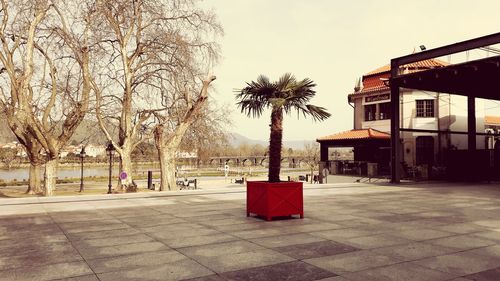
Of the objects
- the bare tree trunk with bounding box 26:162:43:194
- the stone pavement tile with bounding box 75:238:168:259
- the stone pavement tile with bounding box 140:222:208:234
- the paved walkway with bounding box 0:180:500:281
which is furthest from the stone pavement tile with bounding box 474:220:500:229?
the bare tree trunk with bounding box 26:162:43:194

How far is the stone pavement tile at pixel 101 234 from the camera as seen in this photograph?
301 inches

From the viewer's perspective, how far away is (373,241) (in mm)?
7316

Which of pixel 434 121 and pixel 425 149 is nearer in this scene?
pixel 425 149

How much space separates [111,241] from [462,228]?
7548 mm

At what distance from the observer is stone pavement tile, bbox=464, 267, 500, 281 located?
Answer: 5.07 m

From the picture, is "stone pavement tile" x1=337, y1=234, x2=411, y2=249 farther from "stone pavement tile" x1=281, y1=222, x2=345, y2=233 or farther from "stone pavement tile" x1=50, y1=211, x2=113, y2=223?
"stone pavement tile" x1=50, y1=211, x2=113, y2=223

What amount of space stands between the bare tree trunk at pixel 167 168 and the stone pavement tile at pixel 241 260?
56.0 feet

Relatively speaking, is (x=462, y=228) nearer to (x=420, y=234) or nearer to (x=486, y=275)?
(x=420, y=234)

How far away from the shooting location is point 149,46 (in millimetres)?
20953

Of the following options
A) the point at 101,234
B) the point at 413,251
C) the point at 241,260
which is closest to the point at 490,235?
the point at 413,251

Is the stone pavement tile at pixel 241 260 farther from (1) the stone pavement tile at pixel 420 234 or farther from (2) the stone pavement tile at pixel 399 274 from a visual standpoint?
(1) the stone pavement tile at pixel 420 234

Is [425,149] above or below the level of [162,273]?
above

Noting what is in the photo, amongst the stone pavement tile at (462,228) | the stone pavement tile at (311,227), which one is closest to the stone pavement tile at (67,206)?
the stone pavement tile at (311,227)

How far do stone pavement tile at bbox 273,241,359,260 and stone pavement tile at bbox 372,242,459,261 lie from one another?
0.55 m
